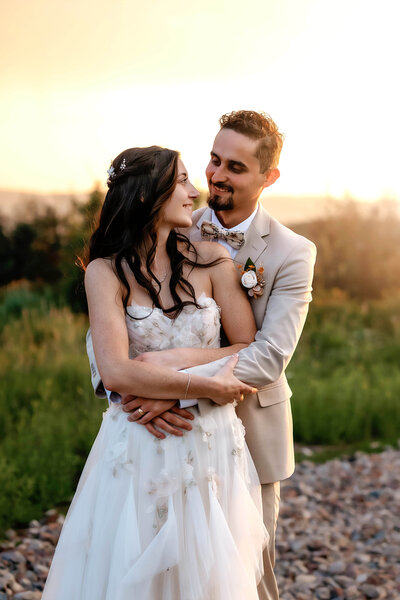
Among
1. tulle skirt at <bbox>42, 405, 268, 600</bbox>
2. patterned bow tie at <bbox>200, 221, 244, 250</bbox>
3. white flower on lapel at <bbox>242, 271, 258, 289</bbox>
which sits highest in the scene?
patterned bow tie at <bbox>200, 221, 244, 250</bbox>

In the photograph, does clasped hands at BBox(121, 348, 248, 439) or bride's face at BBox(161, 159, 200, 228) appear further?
bride's face at BBox(161, 159, 200, 228)

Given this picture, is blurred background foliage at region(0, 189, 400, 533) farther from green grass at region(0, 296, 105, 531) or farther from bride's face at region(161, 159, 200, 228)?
bride's face at region(161, 159, 200, 228)

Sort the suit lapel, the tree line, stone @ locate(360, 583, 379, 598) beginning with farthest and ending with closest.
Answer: the tree line < stone @ locate(360, 583, 379, 598) < the suit lapel

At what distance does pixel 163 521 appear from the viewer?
2.78m

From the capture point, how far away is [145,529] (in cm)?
276

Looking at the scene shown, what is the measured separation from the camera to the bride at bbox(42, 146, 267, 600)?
2730 millimetres

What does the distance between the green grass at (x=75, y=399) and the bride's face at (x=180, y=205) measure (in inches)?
115

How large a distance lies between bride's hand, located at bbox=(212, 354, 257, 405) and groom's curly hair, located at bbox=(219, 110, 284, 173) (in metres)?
1.07

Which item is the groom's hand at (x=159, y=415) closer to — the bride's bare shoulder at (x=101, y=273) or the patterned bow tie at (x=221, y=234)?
the bride's bare shoulder at (x=101, y=273)

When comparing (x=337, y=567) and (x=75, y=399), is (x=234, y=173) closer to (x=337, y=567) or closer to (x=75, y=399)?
(x=337, y=567)

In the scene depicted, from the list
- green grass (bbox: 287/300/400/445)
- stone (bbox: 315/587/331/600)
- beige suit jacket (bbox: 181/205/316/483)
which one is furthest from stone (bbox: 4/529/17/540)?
green grass (bbox: 287/300/400/445)

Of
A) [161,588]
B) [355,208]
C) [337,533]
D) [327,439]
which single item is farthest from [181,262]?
[355,208]

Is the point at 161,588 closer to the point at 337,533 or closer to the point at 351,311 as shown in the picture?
the point at 337,533

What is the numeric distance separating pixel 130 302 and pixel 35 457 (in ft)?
10.2
